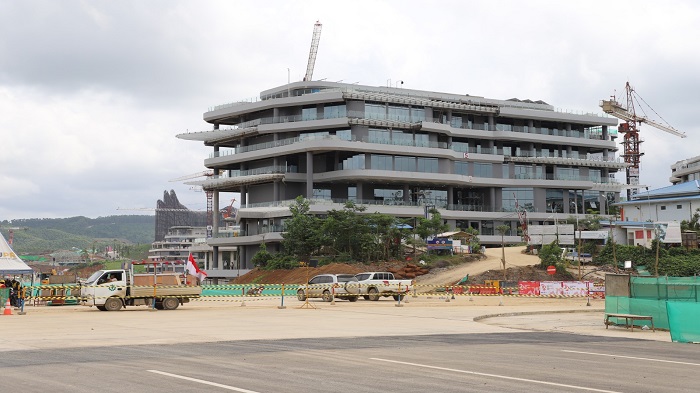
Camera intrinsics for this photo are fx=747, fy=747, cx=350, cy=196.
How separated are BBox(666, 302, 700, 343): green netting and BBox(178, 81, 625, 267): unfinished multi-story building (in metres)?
75.0

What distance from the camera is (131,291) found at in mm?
42094

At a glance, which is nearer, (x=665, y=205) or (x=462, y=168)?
(x=665, y=205)

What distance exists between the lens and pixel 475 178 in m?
114

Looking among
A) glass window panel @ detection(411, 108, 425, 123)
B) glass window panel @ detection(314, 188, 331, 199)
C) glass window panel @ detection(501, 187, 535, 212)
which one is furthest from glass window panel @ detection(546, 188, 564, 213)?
glass window panel @ detection(314, 188, 331, 199)

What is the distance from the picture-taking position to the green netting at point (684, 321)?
2403 cm

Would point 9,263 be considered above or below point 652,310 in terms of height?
above

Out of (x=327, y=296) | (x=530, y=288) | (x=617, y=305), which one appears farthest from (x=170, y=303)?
(x=530, y=288)

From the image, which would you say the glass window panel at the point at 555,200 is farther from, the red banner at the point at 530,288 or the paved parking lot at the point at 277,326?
the paved parking lot at the point at 277,326

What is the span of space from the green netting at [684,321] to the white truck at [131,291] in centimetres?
2677

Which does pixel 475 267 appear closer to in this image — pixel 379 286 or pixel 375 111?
pixel 379 286

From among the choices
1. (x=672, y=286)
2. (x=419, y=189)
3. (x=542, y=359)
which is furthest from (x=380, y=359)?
(x=419, y=189)

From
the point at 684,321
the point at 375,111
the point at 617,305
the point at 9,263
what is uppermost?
the point at 375,111

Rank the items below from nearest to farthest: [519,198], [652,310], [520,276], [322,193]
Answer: [652,310] < [520,276] < [322,193] < [519,198]

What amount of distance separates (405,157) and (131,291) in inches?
2642
